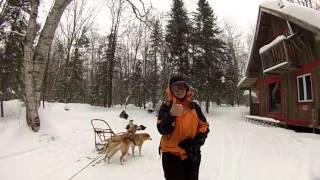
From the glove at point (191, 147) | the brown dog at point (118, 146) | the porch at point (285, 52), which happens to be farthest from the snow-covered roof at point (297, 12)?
the glove at point (191, 147)

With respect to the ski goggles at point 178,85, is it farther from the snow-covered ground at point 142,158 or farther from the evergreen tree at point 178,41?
the evergreen tree at point 178,41

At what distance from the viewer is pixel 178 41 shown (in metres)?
38.5

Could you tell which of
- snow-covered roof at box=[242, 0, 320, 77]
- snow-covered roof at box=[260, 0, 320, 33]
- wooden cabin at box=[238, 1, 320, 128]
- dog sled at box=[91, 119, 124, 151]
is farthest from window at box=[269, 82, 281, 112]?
dog sled at box=[91, 119, 124, 151]

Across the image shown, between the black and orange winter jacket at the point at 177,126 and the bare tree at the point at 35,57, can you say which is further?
the bare tree at the point at 35,57

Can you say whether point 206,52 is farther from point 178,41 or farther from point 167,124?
point 167,124

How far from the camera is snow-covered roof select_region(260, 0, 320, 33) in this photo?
15.7 m

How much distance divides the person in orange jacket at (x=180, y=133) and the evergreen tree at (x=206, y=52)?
35121mm

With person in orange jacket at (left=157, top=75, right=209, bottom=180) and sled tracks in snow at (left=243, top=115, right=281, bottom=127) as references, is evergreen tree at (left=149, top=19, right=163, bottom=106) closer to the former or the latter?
sled tracks in snow at (left=243, top=115, right=281, bottom=127)

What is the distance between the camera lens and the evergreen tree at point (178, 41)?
38500 millimetres

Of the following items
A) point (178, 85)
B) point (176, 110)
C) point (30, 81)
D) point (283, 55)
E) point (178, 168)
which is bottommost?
point (178, 168)

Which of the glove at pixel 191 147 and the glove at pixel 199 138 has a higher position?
the glove at pixel 199 138

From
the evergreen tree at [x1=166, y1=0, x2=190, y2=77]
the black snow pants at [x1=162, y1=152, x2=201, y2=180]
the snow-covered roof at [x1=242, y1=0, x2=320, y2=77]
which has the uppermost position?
the evergreen tree at [x1=166, y1=0, x2=190, y2=77]

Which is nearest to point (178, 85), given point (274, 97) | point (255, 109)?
point (274, 97)

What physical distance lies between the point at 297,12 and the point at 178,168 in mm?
14668
